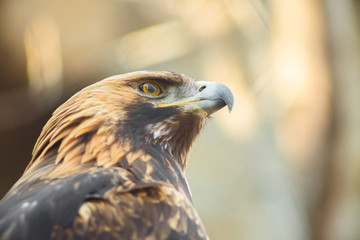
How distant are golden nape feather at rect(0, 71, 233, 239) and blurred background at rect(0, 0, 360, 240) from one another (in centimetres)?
336

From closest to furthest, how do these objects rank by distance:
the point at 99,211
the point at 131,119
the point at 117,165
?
the point at 99,211
the point at 117,165
the point at 131,119

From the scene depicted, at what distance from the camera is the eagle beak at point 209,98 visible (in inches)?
104

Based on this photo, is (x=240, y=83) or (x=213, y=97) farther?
(x=240, y=83)

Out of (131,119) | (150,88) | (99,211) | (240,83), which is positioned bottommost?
(240,83)

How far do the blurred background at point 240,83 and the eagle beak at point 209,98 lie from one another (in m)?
3.31

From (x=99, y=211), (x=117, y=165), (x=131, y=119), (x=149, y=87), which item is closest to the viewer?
(x=99, y=211)

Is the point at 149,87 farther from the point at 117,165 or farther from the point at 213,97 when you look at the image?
the point at 117,165

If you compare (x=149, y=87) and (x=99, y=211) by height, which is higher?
(x=149, y=87)

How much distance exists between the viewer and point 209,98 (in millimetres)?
2672

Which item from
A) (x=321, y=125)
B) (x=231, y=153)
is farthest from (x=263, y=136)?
(x=321, y=125)

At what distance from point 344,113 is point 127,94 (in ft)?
11.7

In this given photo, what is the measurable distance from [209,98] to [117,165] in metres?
0.56

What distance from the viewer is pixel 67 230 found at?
1.89 metres

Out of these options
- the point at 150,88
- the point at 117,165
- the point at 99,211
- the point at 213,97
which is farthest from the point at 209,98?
the point at 99,211
